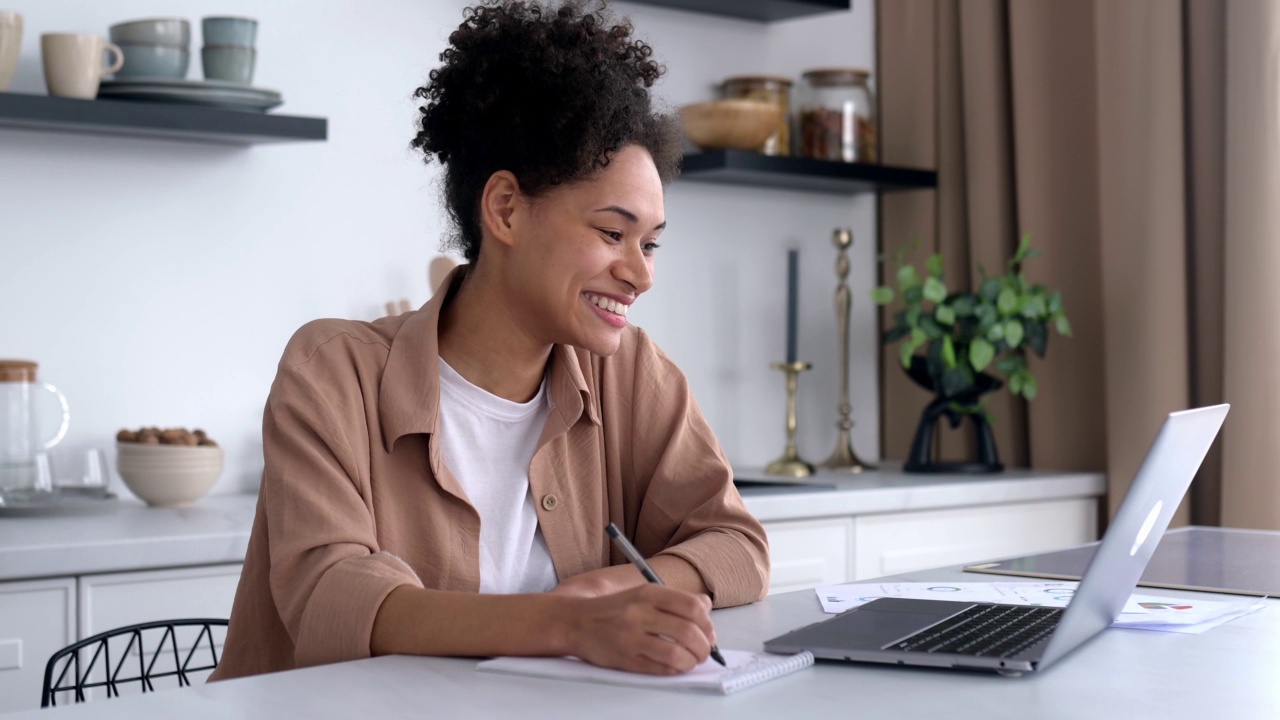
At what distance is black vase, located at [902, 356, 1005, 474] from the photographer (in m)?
3.00

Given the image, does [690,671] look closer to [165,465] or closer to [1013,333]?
[165,465]

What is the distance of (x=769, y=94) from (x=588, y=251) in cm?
178

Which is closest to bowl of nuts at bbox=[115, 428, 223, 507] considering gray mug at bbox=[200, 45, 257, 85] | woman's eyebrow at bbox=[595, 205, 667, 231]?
gray mug at bbox=[200, 45, 257, 85]

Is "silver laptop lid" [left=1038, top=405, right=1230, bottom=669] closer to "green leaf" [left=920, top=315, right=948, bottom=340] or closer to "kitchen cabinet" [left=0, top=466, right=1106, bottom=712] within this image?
"kitchen cabinet" [left=0, top=466, right=1106, bottom=712]

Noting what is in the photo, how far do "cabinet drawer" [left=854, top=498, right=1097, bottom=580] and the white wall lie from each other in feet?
1.93

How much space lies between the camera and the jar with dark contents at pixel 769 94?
3.07 metres

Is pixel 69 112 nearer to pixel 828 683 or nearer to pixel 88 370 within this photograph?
pixel 88 370

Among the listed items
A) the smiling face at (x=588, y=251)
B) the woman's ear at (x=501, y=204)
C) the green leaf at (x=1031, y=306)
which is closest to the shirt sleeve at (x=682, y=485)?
the smiling face at (x=588, y=251)

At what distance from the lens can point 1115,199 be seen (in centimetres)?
289

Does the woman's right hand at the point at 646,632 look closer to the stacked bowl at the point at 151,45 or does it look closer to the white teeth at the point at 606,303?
the white teeth at the point at 606,303

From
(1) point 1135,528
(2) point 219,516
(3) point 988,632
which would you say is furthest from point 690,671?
(2) point 219,516

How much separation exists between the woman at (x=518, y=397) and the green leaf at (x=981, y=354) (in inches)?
58.1

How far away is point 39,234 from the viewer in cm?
229

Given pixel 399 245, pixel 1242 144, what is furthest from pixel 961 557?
pixel 399 245
